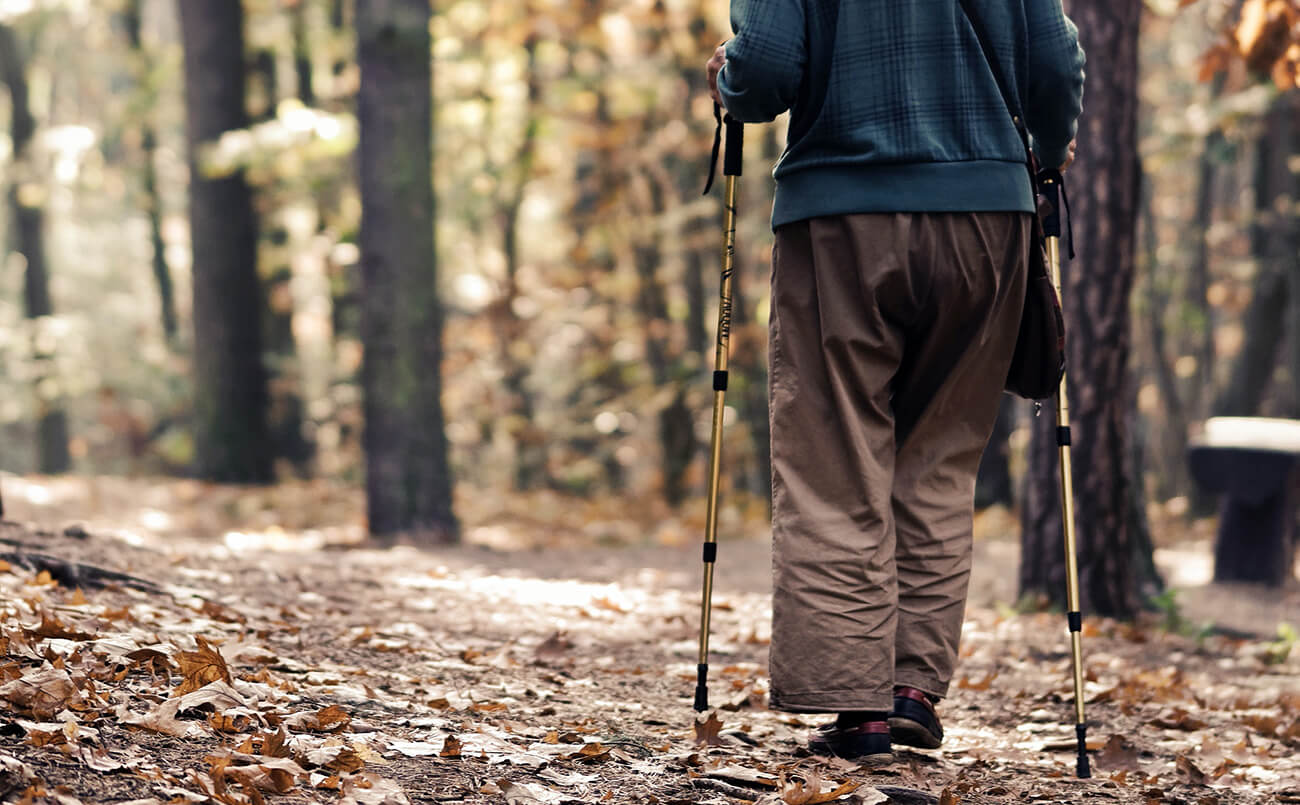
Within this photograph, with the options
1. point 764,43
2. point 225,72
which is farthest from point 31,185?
point 764,43

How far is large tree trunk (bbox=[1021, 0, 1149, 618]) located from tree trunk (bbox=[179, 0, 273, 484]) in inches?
348

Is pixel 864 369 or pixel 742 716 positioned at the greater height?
pixel 864 369

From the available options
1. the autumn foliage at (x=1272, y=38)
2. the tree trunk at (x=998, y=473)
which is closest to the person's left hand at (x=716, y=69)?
the autumn foliage at (x=1272, y=38)

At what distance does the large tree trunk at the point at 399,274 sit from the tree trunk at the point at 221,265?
4543 mm

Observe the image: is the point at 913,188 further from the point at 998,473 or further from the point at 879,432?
the point at 998,473

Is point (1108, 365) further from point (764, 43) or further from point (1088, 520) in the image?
point (764, 43)

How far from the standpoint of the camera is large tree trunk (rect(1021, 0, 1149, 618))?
584cm

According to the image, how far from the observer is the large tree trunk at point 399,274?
8.22 metres

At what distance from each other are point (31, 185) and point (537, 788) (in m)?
17.1

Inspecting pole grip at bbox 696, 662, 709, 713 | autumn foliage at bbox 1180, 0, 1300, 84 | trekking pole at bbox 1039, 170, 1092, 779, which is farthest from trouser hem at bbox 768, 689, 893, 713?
autumn foliage at bbox 1180, 0, 1300, 84

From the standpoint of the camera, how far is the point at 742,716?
370 cm

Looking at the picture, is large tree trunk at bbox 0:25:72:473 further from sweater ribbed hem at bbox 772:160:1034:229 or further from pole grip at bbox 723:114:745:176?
sweater ribbed hem at bbox 772:160:1034:229

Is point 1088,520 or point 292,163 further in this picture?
point 292,163

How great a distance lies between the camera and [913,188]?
10.1ft
